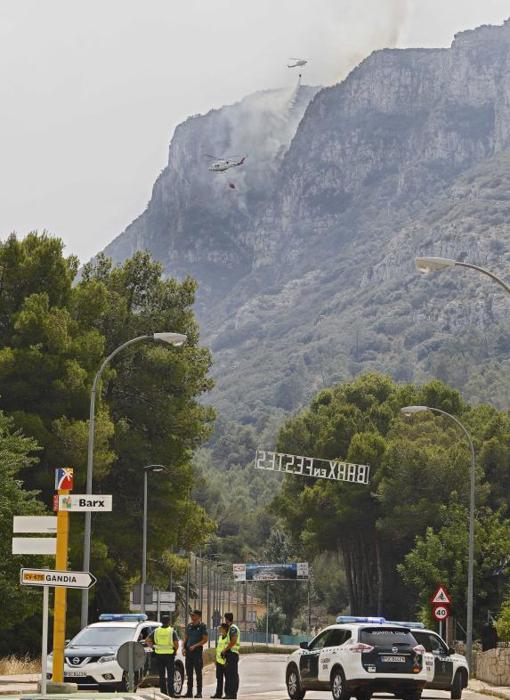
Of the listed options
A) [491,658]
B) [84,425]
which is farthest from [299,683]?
[84,425]

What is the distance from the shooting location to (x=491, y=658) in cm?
4266

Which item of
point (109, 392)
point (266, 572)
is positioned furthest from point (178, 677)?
point (266, 572)

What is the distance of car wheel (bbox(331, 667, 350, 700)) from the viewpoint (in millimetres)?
27672

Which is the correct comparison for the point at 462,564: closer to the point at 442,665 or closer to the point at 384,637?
the point at 442,665

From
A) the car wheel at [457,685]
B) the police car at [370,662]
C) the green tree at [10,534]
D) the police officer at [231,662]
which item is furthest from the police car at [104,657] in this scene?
the car wheel at [457,685]

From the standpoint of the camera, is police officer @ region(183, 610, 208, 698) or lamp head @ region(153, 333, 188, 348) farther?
lamp head @ region(153, 333, 188, 348)

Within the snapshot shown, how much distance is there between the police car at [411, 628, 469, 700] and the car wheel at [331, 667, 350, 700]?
447 centimetres

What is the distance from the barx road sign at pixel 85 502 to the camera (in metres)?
24.0

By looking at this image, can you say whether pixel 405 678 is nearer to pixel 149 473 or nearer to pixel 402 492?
pixel 149 473

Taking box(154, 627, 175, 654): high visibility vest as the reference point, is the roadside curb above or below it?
below

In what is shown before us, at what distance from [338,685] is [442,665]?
532 cm

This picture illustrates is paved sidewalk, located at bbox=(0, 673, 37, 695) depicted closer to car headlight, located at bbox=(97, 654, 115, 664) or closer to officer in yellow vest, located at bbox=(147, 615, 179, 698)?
car headlight, located at bbox=(97, 654, 115, 664)

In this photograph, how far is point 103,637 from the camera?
30.8 meters

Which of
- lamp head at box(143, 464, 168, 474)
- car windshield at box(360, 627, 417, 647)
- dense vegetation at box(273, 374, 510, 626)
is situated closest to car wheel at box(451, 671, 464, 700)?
car windshield at box(360, 627, 417, 647)
